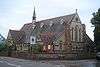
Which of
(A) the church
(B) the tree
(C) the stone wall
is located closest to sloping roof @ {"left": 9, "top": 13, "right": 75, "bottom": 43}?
(A) the church

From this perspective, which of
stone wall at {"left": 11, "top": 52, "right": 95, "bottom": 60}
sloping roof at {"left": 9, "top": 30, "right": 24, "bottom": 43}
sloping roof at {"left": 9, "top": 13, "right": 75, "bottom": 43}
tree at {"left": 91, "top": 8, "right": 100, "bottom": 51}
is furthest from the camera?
sloping roof at {"left": 9, "top": 30, "right": 24, "bottom": 43}

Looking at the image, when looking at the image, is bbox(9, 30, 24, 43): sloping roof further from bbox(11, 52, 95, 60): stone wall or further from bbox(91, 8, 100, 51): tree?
bbox(91, 8, 100, 51): tree

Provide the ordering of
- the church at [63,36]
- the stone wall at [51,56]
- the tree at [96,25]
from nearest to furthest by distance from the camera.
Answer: the stone wall at [51,56] < the church at [63,36] < the tree at [96,25]

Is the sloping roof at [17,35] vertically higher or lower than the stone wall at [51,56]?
higher

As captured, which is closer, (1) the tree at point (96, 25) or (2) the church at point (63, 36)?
(2) the church at point (63, 36)

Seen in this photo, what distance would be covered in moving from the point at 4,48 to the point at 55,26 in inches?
517

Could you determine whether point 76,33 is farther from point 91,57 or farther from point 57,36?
point 91,57

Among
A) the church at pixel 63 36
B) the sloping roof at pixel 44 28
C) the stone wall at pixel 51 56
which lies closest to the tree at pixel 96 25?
the church at pixel 63 36

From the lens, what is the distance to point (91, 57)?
45000mm

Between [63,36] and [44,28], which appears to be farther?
[44,28]

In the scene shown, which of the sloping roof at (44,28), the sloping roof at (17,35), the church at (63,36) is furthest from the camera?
the sloping roof at (17,35)

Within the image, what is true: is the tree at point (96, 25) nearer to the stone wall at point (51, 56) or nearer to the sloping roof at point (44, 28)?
the sloping roof at point (44, 28)

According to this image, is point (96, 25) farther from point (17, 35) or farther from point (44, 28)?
point (17, 35)

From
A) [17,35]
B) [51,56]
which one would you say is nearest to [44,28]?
[17,35]
